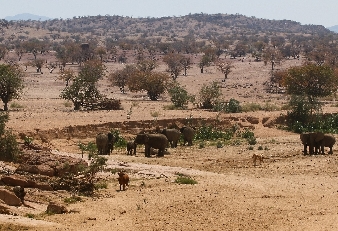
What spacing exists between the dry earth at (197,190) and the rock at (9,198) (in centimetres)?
24

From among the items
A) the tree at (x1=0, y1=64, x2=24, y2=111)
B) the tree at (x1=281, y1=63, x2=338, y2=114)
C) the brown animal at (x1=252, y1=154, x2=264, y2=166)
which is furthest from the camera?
the tree at (x1=281, y1=63, x2=338, y2=114)

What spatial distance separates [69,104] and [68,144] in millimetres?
18415

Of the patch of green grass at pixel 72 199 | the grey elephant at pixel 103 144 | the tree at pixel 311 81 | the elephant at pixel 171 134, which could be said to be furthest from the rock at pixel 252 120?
the patch of green grass at pixel 72 199

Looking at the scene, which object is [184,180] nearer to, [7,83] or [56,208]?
[56,208]

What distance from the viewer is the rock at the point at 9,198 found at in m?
15.6

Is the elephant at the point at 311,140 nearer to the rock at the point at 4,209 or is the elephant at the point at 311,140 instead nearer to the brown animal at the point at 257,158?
the brown animal at the point at 257,158

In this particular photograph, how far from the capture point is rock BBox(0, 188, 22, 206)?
15578 mm

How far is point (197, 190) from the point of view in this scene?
18.9 metres

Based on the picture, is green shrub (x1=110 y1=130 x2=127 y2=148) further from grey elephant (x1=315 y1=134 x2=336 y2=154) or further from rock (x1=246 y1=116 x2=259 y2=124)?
rock (x1=246 y1=116 x2=259 y2=124)

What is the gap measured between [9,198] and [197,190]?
21.4 ft

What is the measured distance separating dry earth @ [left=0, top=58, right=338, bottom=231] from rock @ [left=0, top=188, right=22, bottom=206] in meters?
0.24

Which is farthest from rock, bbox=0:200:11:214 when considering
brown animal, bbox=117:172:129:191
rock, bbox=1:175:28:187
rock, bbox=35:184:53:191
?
brown animal, bbox=117:172:129:191

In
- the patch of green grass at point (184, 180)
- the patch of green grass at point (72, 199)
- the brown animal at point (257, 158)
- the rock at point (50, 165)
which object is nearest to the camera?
the patch of green grass at point (72, 199)

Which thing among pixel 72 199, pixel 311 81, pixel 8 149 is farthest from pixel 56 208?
pixel 311 81
